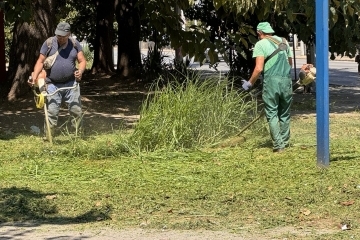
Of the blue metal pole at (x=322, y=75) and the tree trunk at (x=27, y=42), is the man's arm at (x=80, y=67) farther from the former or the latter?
the tree trunk at (x=27, y=42)

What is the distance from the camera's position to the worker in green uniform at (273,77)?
9.67m

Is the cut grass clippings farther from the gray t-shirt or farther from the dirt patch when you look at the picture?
the gray t-shirt

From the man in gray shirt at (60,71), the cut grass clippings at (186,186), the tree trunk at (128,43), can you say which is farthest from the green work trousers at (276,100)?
the tree trunk at (128,43)

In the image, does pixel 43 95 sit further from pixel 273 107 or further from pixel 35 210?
pixel 35 210

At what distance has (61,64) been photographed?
11.1 meters

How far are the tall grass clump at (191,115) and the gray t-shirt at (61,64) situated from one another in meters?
1.27

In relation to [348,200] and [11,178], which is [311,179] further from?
[11,178]

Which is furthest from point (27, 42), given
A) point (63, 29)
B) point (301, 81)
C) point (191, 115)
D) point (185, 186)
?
point (185, 186)

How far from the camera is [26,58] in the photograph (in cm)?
1611

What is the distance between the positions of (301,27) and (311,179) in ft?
28.5

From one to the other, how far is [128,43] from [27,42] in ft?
23.4

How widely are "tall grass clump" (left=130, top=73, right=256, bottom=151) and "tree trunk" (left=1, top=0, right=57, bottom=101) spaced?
5.36 m

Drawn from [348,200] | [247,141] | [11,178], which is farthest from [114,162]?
[348,200]

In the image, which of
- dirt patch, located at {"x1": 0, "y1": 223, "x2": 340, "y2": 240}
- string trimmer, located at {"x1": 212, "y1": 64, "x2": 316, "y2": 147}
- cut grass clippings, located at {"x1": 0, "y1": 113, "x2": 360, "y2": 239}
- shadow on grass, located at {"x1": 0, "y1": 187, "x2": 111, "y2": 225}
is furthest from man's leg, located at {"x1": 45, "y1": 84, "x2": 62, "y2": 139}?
dirt patch, located at {"x1": 0, "y1": 223, "x2": 340, "y2": 240}
